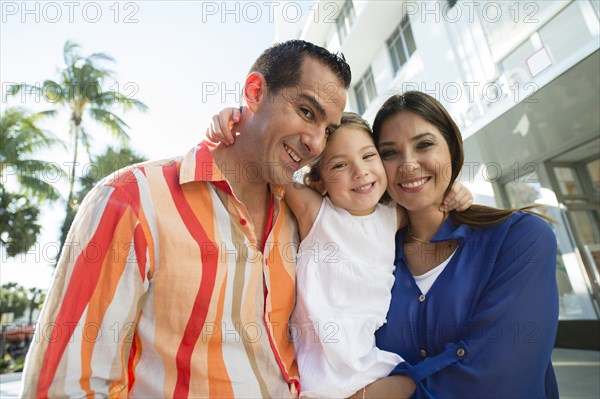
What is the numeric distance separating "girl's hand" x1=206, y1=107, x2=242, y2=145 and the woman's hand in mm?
1321

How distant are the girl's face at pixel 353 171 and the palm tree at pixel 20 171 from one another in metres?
16.7

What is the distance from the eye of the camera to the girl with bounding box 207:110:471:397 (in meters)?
1.74

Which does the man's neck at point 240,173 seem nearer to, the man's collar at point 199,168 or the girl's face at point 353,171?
the man's collar at point 199,168

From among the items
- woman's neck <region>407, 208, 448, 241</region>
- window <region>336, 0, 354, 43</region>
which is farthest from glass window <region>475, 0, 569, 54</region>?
window <region>336, 0, 354, 43</region>

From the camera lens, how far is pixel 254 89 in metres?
2.07

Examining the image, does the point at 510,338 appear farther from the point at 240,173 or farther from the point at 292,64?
the point at 292,64

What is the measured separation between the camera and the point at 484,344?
155cm

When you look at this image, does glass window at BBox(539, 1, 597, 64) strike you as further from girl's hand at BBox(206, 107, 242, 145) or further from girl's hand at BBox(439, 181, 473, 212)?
girl's hand at BBox(206, 107, 242, 145)

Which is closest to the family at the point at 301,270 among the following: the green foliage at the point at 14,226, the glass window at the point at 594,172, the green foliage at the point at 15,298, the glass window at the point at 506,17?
the glass window at the point at 506,17

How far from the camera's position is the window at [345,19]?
13797 millimetres

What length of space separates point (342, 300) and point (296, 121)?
0.91 m

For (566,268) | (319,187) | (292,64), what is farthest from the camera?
(566,268)

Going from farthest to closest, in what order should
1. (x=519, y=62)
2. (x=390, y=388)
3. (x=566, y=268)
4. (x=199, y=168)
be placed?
(x=566, y=268)
(x=519, y=62)
(x=199, y=168)
(x=390, y=388)

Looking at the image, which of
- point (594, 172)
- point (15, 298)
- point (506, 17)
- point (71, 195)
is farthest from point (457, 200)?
point (15, 298)
